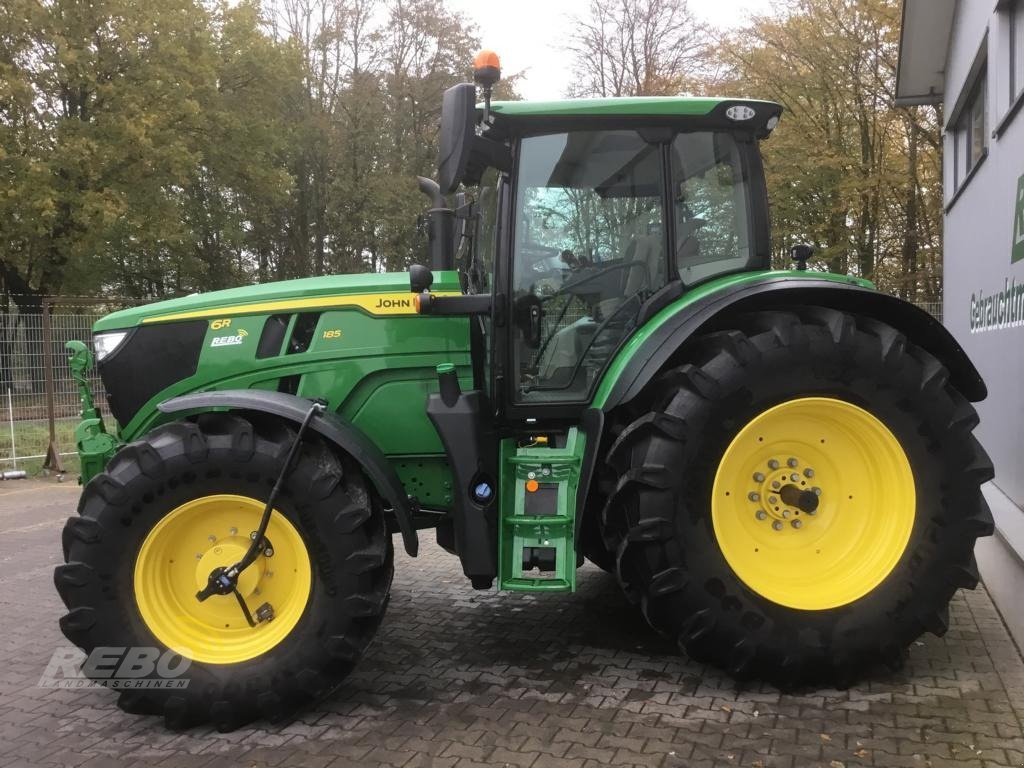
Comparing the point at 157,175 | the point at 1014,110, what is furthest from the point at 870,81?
the point at 157,175

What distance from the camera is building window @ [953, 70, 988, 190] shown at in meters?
7.50

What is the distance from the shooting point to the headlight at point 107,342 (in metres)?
3.75

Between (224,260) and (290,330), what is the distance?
84.2 ft

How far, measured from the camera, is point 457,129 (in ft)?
10.2

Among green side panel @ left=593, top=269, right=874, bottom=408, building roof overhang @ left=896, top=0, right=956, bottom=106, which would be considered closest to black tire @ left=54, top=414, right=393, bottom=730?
green side panel @ left=593, top=269, right=874, bottom=408

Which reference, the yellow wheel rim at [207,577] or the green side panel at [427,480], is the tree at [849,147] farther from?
the yellow wheel rim at [207,577]

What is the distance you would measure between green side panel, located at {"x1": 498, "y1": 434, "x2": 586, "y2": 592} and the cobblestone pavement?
1.55 ft

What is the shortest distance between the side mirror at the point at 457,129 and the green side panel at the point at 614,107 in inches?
13.6

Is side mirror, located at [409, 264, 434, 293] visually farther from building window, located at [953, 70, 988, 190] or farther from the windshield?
building window, located at [953, 70, 988, 190]

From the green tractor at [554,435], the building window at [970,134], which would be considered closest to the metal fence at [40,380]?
the green tractor at [554,435]

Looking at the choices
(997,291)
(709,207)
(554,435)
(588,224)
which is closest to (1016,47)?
(997,291)

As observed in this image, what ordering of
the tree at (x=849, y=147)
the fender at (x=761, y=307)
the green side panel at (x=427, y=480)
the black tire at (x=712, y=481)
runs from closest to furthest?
1. the black tire at (x=712, y=481)
2. the fender at (x=761, y=307)
3. the green side panel at (x=427, y=480)
4. the tree at (x=849, y=147)

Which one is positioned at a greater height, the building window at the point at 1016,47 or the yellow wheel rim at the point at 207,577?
the building window at the point at 1016,47

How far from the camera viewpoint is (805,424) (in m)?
3.44
